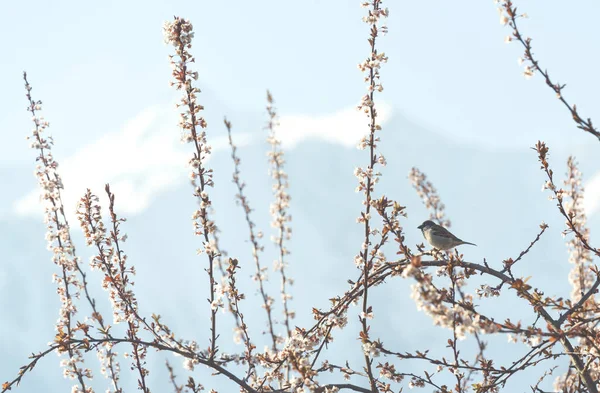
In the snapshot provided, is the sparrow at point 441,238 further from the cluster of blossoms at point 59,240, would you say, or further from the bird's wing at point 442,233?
the cluster of blossoms at point 59,240

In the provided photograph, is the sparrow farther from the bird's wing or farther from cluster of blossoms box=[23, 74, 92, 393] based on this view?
cluster of blossoms box=[23, 74, 92, 393]

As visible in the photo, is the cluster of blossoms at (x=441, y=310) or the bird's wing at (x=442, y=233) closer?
the cluster of blossoms at (x=441, y=310)

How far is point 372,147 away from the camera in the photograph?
5094mm

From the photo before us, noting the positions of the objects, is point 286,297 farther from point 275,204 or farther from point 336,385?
point 336,385

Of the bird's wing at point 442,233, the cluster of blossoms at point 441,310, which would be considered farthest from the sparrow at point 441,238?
the cluster of blossoms at point 441,310

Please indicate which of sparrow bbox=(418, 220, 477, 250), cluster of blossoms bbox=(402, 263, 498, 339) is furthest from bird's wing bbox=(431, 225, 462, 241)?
cluster of blossoms bbox=(402, 263, 498, 339)

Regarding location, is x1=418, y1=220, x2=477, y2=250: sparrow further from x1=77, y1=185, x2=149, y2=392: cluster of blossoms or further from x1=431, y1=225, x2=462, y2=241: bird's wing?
x1=77, y1=185, x2=149, y2=392: cluster of blossoms

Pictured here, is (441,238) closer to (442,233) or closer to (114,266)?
(442,233)

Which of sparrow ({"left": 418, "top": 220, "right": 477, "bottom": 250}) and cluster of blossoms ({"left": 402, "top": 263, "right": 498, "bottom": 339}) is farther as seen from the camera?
sparrow ({"left": 418, "top": 220, "right": 477, "bottom": 250})

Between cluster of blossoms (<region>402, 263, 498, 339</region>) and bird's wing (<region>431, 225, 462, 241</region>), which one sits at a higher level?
bird's wing (<region>431, 225, 462, 241</region>)

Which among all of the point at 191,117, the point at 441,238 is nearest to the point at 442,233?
the point at 441,238

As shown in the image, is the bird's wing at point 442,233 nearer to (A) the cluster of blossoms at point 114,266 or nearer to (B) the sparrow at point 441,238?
(B) the sparrow at point 441,238

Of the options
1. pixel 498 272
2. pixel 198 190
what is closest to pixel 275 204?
pixel 198 190

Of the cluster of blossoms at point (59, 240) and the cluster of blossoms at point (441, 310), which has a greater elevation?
the cluster of blossoms at point (59, 240)
